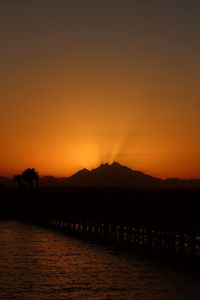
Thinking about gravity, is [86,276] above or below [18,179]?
below

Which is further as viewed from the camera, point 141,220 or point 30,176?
point 30,176

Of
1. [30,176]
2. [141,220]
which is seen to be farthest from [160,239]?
[30,176]

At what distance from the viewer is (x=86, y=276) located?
34.5 metres

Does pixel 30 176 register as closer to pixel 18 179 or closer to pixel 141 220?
pixel 18 179

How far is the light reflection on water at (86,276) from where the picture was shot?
28.5 meters

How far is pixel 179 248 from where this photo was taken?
41.0m

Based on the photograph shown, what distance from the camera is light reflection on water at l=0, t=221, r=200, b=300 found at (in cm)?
2850

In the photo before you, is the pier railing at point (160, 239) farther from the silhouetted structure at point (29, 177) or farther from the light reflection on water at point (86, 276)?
the silhouetted structure at point (29, 177)

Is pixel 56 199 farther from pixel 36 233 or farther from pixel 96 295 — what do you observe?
pixel 96 295

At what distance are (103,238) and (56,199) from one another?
30.7m

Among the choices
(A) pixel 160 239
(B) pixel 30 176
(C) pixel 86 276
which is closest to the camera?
(C) pixel 86 276

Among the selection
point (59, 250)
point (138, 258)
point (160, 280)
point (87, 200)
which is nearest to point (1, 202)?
point (87, 200)

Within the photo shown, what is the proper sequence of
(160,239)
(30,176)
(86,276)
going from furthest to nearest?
1. (30,176)
2. (160,239)
3. (86,276)

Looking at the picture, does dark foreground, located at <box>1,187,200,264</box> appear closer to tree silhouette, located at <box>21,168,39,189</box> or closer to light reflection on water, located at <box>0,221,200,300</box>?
light reflection on water, located at <box>0,221,200,300</box>
